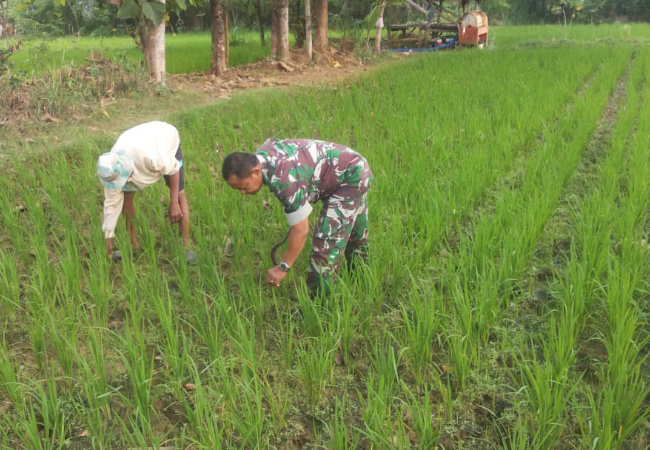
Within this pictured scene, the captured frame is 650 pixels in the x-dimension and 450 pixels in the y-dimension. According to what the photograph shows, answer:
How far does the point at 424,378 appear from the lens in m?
2.17

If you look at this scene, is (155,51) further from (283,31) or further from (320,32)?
(320,32)

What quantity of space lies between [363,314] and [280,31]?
26.4 feet

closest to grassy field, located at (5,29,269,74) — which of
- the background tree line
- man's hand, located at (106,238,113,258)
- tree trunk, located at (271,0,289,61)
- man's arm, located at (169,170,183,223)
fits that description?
the background tree line

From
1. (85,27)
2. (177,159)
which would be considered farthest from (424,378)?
(85,27)

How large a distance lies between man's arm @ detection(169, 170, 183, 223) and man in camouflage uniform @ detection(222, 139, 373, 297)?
2.96ft

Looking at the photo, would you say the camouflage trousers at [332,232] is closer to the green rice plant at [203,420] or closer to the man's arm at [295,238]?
the man's arm at [295,238]

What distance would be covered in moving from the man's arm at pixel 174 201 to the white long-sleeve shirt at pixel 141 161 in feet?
0.15

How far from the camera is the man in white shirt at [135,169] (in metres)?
2.74

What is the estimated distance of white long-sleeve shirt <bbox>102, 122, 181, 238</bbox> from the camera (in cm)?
286

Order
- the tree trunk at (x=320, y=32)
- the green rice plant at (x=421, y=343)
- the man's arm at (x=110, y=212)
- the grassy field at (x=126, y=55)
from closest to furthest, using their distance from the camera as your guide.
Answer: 1. the green rice plant at (x=421, y=343)
2. the man's arm at (x=110, y=212)
3. the grassy field at (x=126, y=55)
4. the tree trunk at (x=320, y=32)

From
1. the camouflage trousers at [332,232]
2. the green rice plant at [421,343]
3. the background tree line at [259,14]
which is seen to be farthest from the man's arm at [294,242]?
the background tree line at [259,14]

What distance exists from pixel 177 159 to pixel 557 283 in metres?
2.19

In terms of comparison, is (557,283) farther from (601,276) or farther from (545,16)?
(545,16)

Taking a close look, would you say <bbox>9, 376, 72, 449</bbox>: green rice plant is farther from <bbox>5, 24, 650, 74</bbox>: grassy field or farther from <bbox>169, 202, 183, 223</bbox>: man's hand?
<bbox>5, 24, 650, 74</bbox>: grassy field
